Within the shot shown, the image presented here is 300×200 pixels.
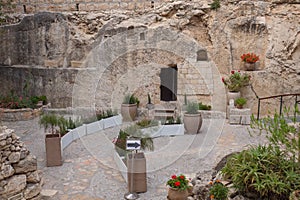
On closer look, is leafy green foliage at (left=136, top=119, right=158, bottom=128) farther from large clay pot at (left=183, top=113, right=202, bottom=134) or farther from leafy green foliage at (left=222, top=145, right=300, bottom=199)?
leafy green foliage at (left=222, top=145, right=300, bottom=199)

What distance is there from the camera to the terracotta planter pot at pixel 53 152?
697 cm

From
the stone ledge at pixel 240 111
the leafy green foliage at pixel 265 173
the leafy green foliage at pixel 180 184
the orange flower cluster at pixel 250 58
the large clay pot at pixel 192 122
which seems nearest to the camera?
the leafy green foliage at pixel 265 173

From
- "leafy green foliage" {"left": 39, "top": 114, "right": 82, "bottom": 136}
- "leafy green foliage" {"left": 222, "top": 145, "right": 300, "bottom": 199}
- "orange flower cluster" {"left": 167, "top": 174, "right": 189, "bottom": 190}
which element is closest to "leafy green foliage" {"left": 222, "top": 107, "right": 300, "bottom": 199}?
"leafy green foliage" {"left": 222, "top": 145, "right": 300, "bottom": 199}

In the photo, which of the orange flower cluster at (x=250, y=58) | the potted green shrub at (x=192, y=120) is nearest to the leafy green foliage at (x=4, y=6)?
the potted green shrub at (x=192, y=120)

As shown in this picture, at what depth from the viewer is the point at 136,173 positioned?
5645mm

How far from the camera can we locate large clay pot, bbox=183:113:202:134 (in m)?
8.68

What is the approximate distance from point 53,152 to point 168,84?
6208 millimetres

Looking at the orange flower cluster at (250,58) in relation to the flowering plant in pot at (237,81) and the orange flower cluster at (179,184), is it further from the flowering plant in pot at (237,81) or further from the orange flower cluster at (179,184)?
the orange flower cluster at (179,184)

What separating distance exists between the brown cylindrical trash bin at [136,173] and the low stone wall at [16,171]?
5.06 feet

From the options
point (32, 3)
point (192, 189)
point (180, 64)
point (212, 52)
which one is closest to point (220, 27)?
point (212, 52)

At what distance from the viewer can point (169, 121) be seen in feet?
30.0

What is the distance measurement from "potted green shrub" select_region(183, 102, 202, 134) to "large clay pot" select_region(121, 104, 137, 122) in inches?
82.0

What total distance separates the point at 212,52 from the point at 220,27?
0.87 m

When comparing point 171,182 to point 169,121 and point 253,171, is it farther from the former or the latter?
point 169,121
